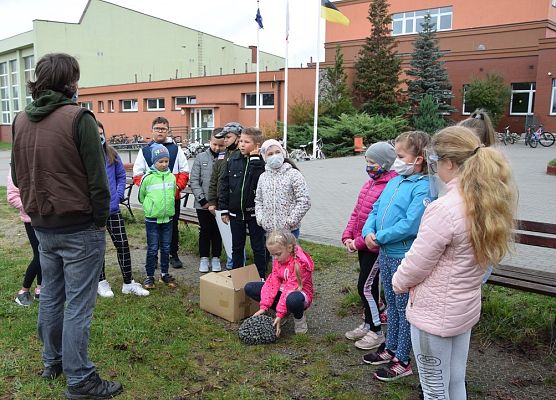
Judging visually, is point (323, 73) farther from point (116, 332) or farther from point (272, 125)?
point (116, 332)

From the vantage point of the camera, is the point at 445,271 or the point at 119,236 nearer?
the point at 445,271

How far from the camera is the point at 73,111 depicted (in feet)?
9.53

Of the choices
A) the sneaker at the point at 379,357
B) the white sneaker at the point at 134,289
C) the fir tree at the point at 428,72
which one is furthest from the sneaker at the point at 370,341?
the fir tree at the point at 428,72

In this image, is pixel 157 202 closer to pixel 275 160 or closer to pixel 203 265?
pixel 203 265

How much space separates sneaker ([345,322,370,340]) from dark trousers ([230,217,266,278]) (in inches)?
51.1

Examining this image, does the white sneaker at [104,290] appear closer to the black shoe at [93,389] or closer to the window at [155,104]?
the black shoe at [93,389]

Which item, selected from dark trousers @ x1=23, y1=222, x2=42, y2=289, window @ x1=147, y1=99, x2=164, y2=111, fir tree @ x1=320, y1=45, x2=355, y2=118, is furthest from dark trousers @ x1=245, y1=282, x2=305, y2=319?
window @ x1=147, y1=99, x2=164, y2=111

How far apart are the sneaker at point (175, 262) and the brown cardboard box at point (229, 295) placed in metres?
1.47

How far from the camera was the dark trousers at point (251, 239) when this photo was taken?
16.6 feet

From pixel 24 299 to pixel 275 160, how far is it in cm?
283

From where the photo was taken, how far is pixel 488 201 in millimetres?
2287

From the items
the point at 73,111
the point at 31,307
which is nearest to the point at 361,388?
the point at 73,111

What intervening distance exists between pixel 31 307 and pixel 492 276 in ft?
13.9

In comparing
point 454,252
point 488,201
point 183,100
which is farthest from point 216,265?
point 183,100
